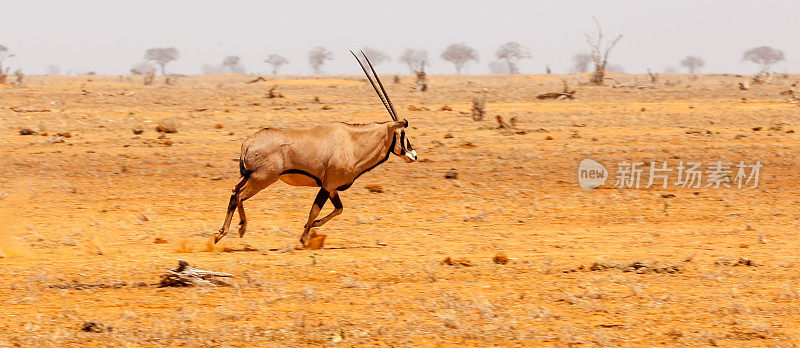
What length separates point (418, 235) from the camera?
12273 mm

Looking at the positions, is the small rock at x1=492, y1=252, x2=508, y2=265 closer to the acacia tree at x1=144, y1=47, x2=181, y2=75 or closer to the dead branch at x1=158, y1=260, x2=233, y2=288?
the dead branch at x1=158, y1=260, x2=233, y2=288

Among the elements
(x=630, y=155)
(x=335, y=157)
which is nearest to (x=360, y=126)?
(x=335, y=157)

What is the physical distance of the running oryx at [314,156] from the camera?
1030 cm

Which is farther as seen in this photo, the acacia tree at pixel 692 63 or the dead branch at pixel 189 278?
the acacia tree at pixel 692 63

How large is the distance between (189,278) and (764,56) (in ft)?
366

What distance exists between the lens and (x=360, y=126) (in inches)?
437

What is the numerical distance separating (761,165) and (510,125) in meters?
6.26

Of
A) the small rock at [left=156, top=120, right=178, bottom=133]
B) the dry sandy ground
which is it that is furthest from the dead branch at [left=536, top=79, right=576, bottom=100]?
the small rock at [left=156, top=120, right=178, bottom=133]

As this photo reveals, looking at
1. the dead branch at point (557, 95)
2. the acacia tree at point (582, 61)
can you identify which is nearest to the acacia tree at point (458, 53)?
the acacia tree at point (582, 61)

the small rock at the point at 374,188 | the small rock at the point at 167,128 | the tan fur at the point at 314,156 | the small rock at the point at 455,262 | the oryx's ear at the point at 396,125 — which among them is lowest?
the small rock at the point at 374,188

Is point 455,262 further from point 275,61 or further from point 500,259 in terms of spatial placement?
point 275,61

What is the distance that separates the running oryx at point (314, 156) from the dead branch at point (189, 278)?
1.97 m

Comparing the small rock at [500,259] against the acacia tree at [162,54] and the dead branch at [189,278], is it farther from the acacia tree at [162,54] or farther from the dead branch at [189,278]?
the acacia tree at [162,54]

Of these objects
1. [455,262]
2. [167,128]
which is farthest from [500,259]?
[167,128]
